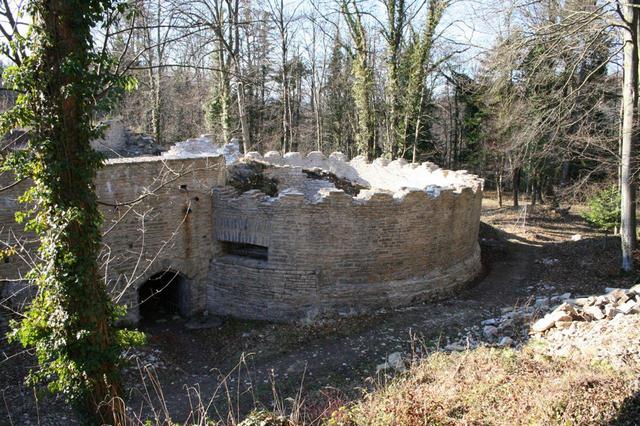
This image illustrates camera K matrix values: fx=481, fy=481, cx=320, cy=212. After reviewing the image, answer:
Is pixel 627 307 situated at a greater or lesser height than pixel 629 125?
lesser

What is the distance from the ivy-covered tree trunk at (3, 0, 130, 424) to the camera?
459 cm

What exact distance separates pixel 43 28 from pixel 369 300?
311 inches

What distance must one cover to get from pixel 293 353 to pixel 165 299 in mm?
3940

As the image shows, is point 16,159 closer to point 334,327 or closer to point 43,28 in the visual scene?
point 43,28

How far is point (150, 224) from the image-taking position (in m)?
9.66

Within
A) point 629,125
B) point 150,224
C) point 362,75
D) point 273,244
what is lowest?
point 273,244

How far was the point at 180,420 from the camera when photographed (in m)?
6.91

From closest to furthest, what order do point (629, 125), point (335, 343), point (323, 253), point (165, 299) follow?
1. point (335, 343)
2. point (323, 253)
3. point (165, 299)
4. point (629, 125)

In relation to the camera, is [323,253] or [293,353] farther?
[323,253]

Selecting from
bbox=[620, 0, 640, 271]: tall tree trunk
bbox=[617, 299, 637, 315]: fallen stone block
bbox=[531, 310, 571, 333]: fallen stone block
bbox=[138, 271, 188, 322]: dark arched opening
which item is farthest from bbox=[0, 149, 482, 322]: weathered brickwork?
bbox=[620, 0, 640, 271]: tall tree trunk

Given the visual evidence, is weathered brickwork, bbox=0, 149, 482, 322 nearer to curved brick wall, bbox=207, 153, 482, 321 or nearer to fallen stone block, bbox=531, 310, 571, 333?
curved brick wall, bbox=207, 153, 482, 321

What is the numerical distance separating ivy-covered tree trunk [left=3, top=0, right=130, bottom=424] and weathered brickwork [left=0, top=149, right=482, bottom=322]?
432cm

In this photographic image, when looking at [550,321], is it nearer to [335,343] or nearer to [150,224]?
[335,343]

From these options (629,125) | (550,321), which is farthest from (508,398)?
(629,125)
